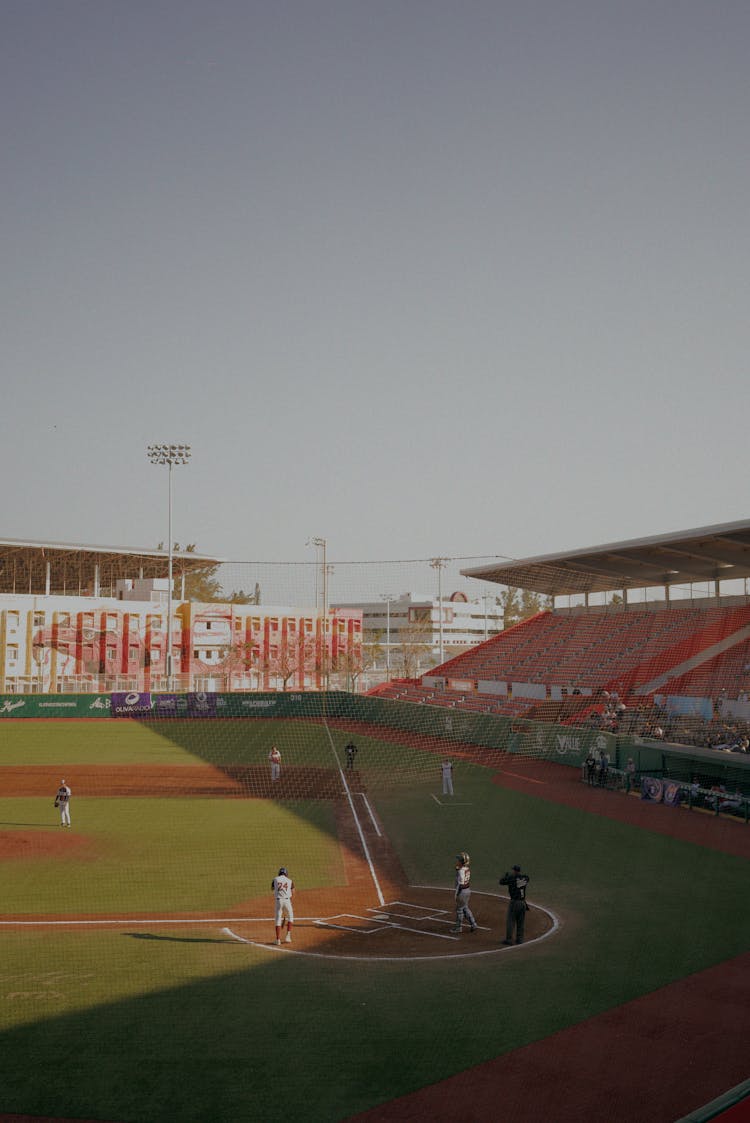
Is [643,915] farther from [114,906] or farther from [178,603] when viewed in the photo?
[178,603]

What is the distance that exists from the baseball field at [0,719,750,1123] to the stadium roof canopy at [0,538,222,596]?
43113mm

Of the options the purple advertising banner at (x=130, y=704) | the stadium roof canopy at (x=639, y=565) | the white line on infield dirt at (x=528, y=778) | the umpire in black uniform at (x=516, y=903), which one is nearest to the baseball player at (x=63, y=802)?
the umpire in black uniform at (x=516, y=903)

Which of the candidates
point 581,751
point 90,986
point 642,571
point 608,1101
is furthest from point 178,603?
point 608,1101

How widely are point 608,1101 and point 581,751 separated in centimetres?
2650

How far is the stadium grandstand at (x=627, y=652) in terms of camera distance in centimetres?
3525

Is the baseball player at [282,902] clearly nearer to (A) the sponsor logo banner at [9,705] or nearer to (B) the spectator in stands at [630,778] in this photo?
(B) the spectator in stands at [630,778]

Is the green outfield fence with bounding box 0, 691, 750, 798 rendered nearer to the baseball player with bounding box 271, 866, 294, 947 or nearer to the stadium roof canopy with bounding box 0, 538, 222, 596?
the stadium roof canopy with bounding box 0, 538, 222, 596

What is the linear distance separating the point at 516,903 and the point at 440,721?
101 ft

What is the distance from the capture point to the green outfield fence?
2934 cm

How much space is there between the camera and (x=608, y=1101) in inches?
377

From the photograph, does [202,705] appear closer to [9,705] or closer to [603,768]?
[9,705]

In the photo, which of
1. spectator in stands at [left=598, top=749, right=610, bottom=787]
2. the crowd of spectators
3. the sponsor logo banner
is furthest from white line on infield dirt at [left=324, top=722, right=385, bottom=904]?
the sponsor logo banner

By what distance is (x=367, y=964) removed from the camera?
13.8 m

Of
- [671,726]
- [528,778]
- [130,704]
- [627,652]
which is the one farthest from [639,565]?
[130,704]
